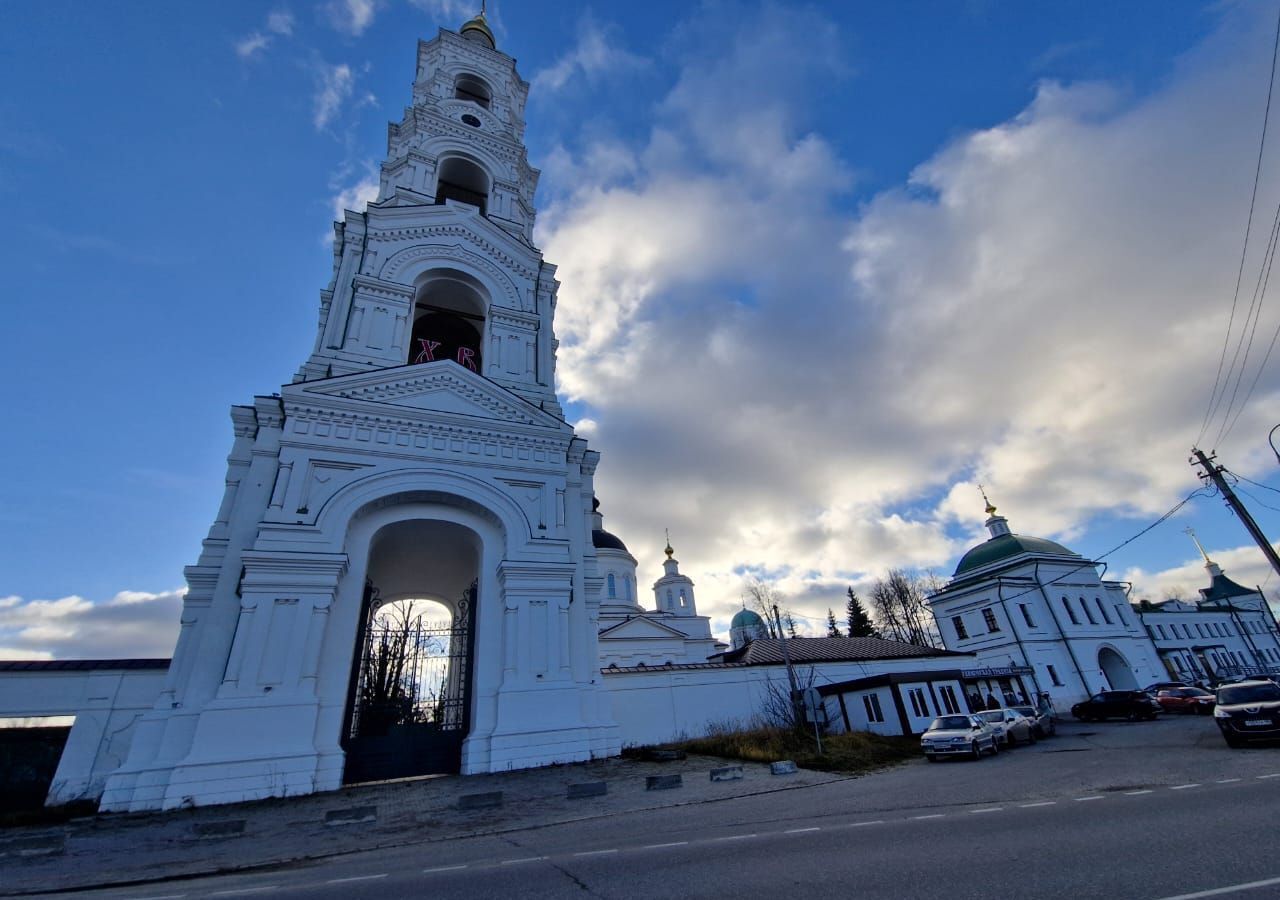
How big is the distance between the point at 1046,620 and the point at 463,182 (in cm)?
3986

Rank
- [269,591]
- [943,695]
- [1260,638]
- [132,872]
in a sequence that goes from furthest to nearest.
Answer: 1. [1260,638]
2. [943,695]
3. [269,591]
4. [132,872]

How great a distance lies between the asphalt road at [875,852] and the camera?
14.5 feet

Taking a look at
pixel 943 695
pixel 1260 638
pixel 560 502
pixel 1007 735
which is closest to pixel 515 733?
pixel 560 502

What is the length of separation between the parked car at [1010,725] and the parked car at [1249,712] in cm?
482

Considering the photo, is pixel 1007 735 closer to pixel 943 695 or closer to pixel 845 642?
pixel 943 695

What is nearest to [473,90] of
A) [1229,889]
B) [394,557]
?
[394,557]

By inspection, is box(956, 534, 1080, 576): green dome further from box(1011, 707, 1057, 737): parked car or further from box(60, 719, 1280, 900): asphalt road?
box(60, 719, 1280, 900): asphalt road

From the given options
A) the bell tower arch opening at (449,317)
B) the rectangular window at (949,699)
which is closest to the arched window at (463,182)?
the bell tower arch opening at (449,317)

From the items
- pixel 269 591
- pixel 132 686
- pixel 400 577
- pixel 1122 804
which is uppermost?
pixel 400 577

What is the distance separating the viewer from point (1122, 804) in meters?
7.19

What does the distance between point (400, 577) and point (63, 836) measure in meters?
11.0

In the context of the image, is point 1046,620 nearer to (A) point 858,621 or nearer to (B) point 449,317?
(A) point 858,621

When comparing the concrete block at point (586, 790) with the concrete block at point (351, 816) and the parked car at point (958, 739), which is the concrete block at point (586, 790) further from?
the parked car at point (958, 739)

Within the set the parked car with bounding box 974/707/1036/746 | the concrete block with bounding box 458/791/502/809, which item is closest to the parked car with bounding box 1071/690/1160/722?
the parked car with bounding box 974/707/1036/746
